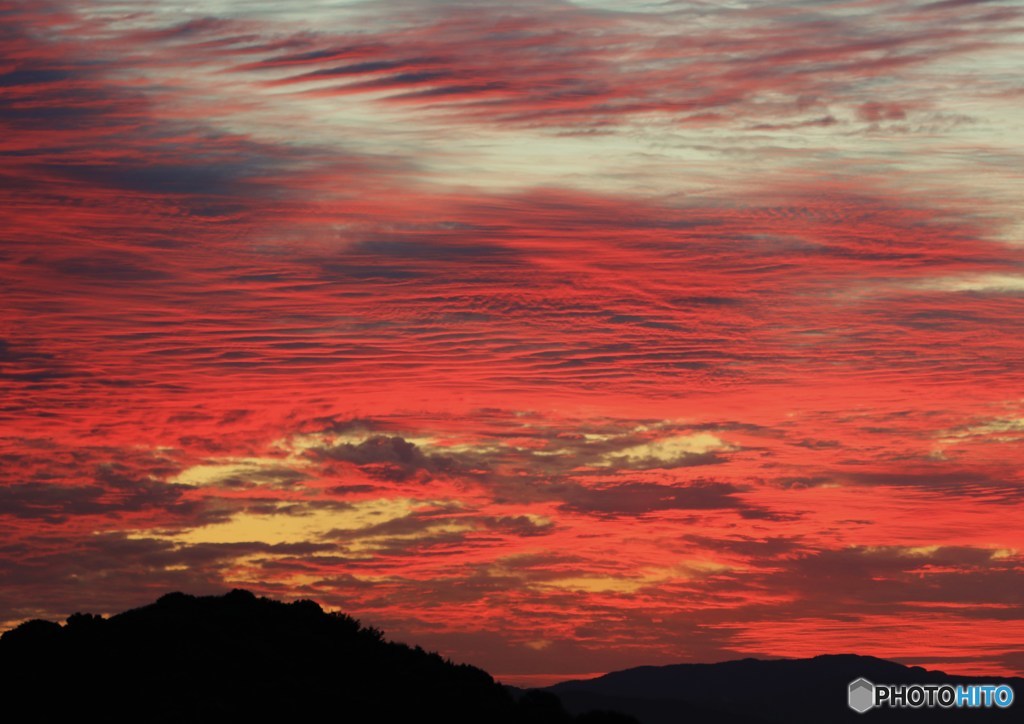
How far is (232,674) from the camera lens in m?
52.3

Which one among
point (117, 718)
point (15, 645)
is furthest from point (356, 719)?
point (15, 645)

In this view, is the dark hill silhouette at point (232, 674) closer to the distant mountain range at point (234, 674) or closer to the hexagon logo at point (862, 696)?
the distant mountain range at point (234, 674)

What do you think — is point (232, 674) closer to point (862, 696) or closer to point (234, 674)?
point (234, 674)

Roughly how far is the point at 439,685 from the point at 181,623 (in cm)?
1157

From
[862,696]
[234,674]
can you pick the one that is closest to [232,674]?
[234,674]

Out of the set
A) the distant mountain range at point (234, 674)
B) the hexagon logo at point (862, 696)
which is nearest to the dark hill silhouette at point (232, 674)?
the distant mountain range at point (234, 674)

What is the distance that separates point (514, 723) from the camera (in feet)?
177

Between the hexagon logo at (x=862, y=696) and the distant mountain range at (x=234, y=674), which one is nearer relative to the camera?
the distant mountain range at (x=234, y=674)

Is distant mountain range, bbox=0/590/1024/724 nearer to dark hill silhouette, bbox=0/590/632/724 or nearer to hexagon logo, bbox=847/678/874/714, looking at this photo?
dark hill silhouette, bbox=0/590/632/724

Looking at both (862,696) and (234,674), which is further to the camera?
(862,696)

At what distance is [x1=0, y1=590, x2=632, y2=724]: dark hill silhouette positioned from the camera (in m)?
49.9

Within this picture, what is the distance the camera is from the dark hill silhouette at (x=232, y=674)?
4991 centimetres

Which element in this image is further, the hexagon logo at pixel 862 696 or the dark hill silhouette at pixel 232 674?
the hexagon logo at pixel 862 696

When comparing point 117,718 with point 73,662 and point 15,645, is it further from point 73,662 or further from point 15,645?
point 15,645
